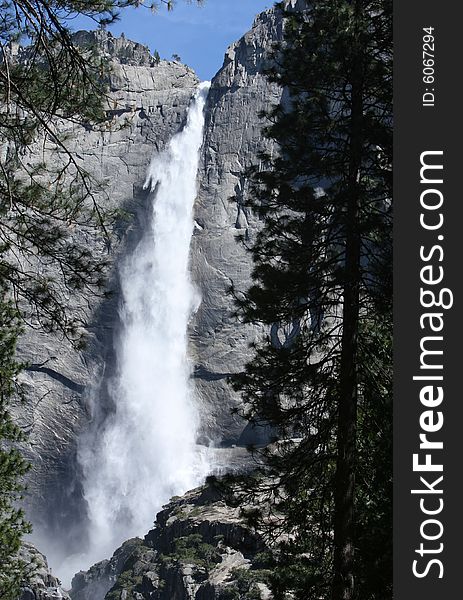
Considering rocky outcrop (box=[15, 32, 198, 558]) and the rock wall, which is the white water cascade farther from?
rocky outcrop (box=[15, 32, 198, 558])

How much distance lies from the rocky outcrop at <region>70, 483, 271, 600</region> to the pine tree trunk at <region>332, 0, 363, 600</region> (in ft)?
78.2

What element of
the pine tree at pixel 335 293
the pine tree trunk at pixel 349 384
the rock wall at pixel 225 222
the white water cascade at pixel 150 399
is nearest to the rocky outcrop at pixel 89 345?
the white water cascade at pixel 150 399

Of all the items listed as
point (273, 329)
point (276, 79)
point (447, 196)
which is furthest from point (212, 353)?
point (447, 196)

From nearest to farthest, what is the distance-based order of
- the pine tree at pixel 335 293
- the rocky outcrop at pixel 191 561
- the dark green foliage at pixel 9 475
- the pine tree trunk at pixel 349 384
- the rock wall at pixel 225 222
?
the pine tree trunk at pixel 349 384
the pine tree at pixel 335 293
the dark green foliage at pixel 9 475
the rocky outcrop at pixel 191 561
the rock wall at pixel 225 222

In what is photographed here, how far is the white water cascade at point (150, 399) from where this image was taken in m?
62.6

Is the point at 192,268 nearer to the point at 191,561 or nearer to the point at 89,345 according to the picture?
the point at 89,345

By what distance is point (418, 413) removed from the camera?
16.9 ft

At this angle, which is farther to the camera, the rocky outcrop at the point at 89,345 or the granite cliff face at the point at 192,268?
the granite cliff face at the point at 192,268

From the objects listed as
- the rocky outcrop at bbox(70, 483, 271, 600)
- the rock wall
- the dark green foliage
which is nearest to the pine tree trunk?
the dark green foliage

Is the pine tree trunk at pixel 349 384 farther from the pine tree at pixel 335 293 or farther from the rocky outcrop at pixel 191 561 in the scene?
the rocky outcrop at pixel 191 561

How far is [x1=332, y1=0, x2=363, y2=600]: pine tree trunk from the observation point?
816 centimetres

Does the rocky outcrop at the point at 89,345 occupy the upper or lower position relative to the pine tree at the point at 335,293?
upper

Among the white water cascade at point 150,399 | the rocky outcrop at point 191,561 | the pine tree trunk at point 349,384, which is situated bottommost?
the pine tree trunk at point 349,384

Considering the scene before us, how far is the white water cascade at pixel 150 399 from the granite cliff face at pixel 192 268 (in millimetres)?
1018
